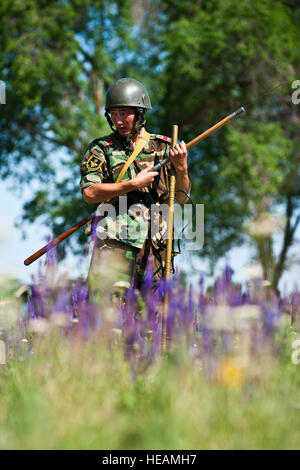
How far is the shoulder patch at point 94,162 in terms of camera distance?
4.26 meters

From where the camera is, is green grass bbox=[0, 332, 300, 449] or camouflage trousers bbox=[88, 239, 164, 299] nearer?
green grass bbox=[0, 332, 300, 449]

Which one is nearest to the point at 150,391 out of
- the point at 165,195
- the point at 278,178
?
the point at 165,195

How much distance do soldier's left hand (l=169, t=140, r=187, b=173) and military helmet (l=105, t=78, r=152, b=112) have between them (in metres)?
0.52

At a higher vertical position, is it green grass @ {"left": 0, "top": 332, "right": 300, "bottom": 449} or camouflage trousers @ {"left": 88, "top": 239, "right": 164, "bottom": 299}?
camouflage trousers @ {"left": 88, "top": 239, "right": 164, "bottom": 299}

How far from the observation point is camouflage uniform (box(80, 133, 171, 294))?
4246mm

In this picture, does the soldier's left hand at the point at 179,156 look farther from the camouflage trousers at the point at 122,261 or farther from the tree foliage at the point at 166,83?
the tree foliage at the point at 166,83

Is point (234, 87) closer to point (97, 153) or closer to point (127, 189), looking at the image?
point (97, 153)

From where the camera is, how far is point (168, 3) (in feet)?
58.7

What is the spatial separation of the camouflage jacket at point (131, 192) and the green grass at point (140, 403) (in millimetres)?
1273

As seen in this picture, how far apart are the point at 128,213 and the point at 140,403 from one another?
73.1 inches

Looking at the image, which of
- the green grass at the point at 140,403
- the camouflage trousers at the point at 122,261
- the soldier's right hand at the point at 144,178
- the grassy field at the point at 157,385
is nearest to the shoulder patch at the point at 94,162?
the soldier's right hand at the point at 144,178

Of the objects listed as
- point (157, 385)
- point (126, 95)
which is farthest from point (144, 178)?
point (157, 385)

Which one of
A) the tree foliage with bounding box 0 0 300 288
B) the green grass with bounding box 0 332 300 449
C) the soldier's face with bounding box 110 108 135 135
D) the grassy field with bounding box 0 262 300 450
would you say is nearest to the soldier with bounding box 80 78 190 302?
the soldier's face with bounding box 110 108 135 135

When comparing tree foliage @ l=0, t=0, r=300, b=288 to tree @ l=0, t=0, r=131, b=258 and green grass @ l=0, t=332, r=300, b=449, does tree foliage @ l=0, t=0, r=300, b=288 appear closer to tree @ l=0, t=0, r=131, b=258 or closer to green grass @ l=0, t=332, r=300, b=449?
tree @ l=0, t=0, r=131, b=258
